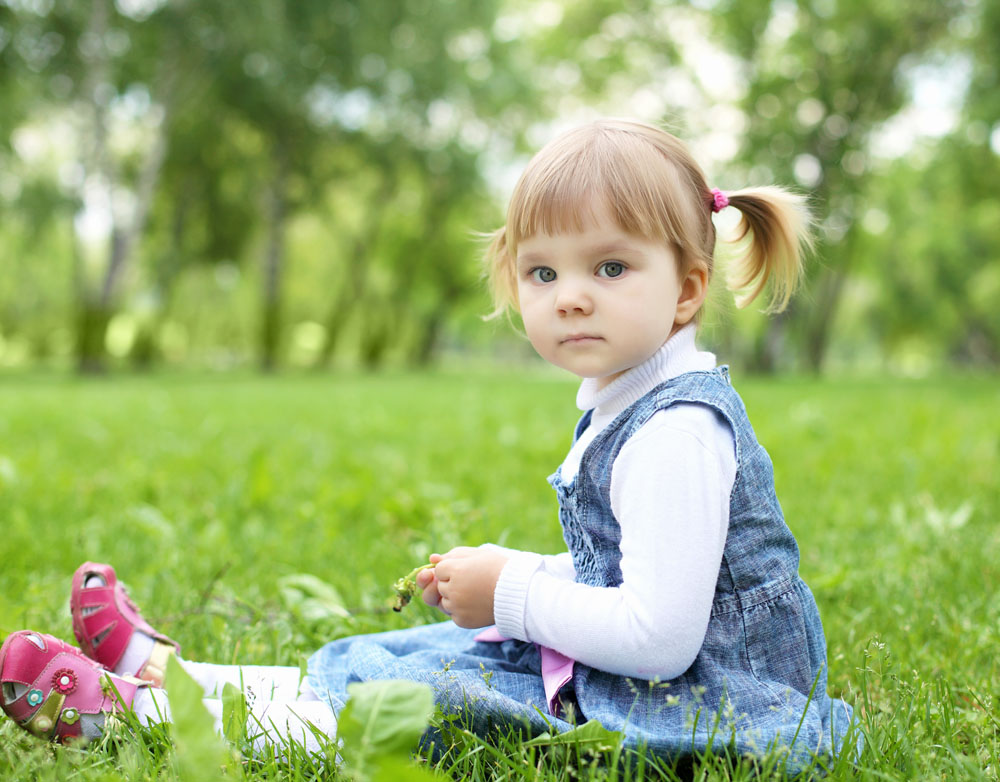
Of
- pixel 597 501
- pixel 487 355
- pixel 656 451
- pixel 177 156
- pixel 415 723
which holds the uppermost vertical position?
pixel 177 156

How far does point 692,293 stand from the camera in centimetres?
165

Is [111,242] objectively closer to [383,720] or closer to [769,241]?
[769,241]

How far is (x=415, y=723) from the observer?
125 centimetres

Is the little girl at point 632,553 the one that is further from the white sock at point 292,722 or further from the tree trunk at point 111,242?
the tree trunk at point 111,242

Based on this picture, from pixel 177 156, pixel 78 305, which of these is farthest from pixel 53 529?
pixel 177 156

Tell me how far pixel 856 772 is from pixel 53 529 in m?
2.93

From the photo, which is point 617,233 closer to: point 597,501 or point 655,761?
point 597,501

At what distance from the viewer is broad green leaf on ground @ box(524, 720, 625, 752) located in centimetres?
139

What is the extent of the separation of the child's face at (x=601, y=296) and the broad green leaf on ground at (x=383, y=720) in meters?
0.64

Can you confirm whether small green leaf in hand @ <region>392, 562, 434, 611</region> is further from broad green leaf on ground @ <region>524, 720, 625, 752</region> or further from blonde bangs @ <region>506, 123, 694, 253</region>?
blonde bangs @ <region>506, 123, 694, 253</region>

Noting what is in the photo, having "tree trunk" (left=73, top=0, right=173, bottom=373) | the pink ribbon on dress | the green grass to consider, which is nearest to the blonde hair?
the pink ribbon on dress

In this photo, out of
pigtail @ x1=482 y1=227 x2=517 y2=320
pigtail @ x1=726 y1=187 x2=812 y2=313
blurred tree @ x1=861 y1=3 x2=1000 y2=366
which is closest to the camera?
pigtail @ x1=726 y1=187 x2=812 y2=313

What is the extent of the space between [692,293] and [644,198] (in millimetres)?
235

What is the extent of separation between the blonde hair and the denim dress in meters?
0.28
